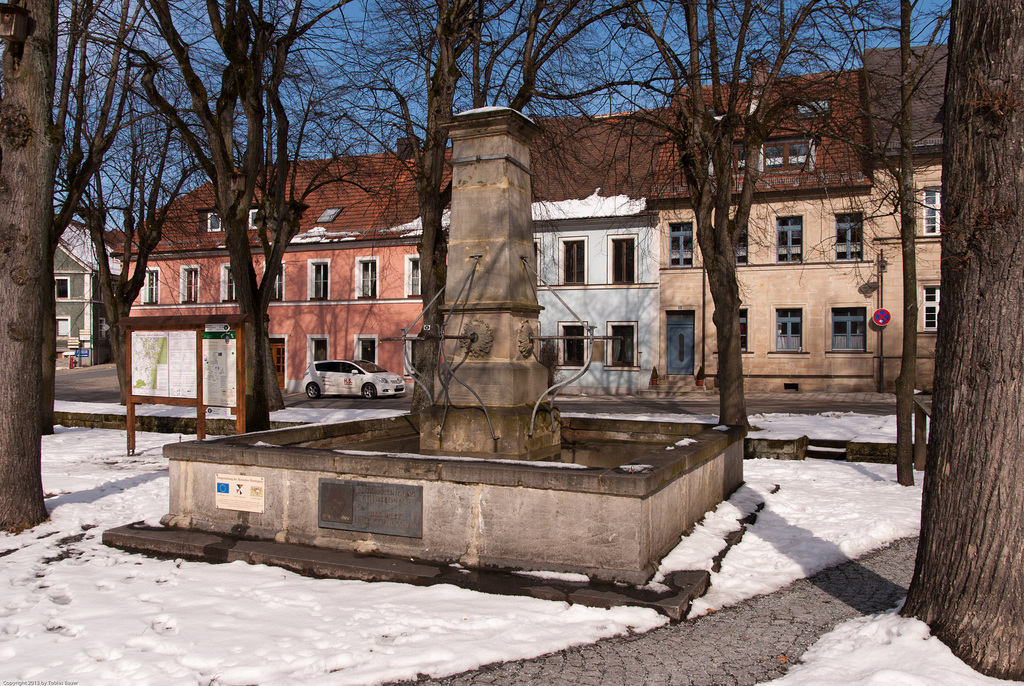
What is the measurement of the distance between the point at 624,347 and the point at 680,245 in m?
4.45

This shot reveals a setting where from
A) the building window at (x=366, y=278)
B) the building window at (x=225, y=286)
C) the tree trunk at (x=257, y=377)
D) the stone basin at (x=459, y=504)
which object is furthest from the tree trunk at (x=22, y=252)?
the building window at (x=225, y=286)

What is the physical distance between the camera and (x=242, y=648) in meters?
4.07

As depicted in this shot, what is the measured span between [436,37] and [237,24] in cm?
345

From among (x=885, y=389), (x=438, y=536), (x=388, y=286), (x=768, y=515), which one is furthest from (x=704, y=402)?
(x=438, y=536)

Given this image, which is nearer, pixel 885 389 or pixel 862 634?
pixel 862 634

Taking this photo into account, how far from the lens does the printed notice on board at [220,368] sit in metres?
10.7

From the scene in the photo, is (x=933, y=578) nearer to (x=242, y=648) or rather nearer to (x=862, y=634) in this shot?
(x=862, y=634)

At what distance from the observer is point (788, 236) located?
28.0 m

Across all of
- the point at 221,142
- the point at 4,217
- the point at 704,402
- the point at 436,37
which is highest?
the point at 436,37

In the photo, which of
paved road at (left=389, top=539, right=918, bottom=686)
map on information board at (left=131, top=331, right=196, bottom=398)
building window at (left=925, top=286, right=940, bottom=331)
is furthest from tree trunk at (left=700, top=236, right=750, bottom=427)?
building window at (left=925, top=286, right=940, bottom=331)

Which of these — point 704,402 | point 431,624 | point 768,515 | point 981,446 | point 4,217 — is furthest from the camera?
point 704,402

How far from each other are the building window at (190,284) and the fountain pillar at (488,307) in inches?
1212

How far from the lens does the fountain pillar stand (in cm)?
695

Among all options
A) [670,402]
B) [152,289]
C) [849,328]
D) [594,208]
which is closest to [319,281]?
[152,289]
